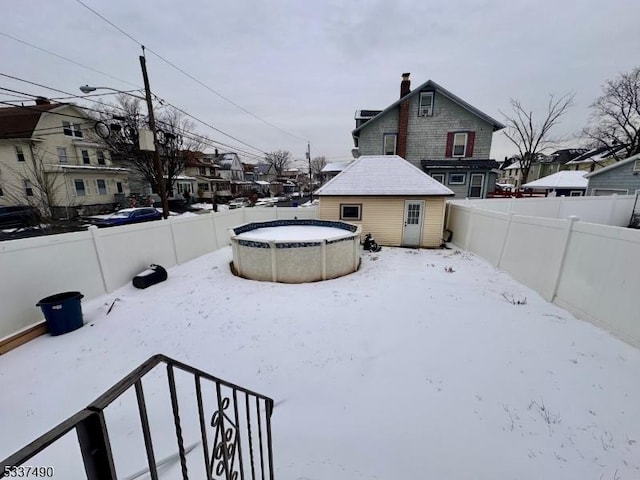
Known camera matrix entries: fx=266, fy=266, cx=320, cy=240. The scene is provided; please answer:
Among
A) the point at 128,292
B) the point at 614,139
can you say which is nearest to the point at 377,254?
the point at 128,292

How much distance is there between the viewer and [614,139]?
26.3m

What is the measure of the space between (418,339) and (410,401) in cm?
149

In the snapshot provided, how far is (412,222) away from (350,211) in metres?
2.82

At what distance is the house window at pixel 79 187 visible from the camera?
22109 millimetres

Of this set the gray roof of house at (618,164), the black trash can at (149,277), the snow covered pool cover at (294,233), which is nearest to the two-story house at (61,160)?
the black trash can at (149,277)

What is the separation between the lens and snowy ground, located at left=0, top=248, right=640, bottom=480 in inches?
116

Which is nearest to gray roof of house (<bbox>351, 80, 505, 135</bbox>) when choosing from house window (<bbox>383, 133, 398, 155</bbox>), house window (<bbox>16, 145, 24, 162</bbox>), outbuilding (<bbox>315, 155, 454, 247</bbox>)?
house window (<bbox>383, 133, 398, 155</bbox>)

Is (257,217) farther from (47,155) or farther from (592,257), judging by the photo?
(47,155)

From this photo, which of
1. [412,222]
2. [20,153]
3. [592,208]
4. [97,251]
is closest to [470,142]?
[592,208]

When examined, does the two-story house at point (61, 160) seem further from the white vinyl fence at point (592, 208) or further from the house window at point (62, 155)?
the white vinyl fence at point (592, 208)

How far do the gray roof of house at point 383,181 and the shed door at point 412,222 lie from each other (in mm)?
625

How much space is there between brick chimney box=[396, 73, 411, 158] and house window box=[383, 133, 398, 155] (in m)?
0.42

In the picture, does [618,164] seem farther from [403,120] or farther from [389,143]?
[389,143]

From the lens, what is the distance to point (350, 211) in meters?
12.3
